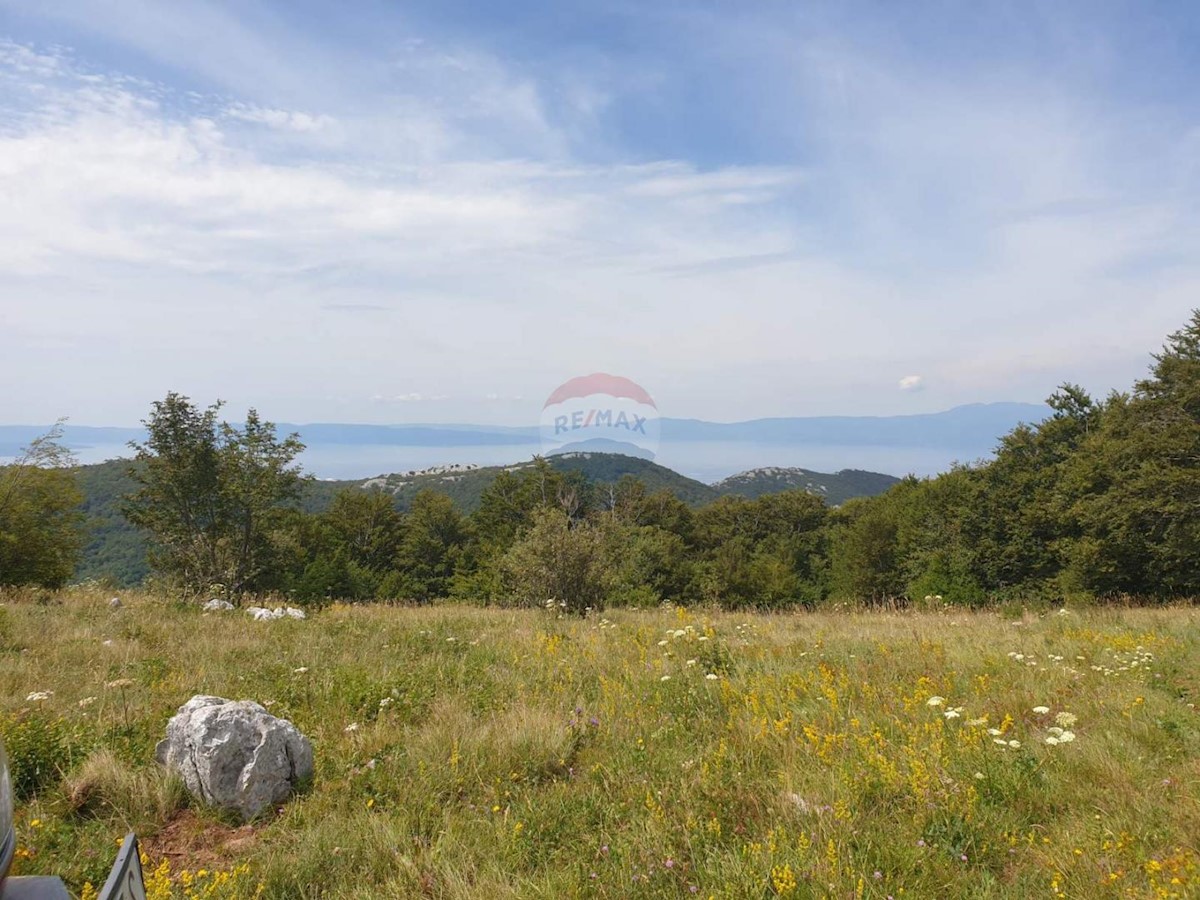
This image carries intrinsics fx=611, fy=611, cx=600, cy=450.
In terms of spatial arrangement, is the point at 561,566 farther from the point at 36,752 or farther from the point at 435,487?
the point at 435,487

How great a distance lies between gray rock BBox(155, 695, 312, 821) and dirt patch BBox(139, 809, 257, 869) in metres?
0.14

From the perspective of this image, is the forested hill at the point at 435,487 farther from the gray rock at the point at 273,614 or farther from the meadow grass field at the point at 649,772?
the meadow grass field at the point at 649,772

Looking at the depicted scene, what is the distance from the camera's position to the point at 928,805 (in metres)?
3.85

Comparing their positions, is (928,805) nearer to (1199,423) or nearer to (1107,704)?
(1107,704)

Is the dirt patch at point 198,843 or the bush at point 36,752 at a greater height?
the bush at point 36,752

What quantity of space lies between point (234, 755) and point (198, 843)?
565mm

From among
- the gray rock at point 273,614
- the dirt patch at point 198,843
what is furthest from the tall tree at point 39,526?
the dirt patch at point 198,843

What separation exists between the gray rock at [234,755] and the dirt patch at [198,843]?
14 centimetres

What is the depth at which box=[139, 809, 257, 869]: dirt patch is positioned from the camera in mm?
3816

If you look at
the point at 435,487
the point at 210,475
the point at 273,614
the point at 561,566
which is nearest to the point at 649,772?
the point at 273,614

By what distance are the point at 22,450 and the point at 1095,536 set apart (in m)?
53.1

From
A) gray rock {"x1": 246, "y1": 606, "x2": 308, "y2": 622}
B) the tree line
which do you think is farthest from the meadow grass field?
the tree line

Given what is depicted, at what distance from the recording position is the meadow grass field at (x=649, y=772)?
3.38 meters

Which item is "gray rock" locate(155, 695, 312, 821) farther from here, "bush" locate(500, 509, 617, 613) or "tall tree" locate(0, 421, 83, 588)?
"tall tree" locate(0, 421, 83, 588)
